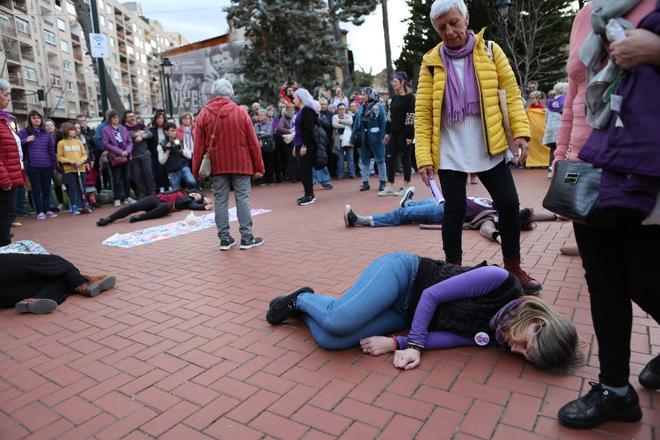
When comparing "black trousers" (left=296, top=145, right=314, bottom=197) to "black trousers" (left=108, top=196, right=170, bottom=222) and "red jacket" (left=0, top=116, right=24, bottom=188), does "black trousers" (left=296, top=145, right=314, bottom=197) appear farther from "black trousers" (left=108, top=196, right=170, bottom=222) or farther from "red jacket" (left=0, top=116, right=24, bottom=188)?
"red jacket" (left=0, top=116, right=24, bottom=188)

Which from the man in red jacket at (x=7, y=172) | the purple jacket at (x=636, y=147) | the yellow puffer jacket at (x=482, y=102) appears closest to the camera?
the purple jacket at (x=636, y=147)

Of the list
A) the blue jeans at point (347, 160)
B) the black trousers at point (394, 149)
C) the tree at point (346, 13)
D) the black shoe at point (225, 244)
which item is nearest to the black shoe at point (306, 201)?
the black trousers at point (394, 149)

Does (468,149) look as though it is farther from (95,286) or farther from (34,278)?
(34,278)

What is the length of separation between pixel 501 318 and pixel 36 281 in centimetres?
364

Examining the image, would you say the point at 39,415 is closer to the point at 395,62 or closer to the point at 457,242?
the point at 457,242

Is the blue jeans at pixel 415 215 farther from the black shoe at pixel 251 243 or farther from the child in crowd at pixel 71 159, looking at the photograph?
the child in crowd at pixel 71 159

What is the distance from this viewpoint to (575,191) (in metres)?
1.80

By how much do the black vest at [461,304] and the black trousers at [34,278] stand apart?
2979mm

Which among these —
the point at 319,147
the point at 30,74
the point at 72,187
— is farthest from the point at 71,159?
the point at 30,74

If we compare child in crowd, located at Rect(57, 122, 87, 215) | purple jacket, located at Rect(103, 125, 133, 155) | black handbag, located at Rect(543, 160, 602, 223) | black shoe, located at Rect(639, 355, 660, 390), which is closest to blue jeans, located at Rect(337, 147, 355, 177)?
purple jacket, located at Rect(103, 125, 133, 155)

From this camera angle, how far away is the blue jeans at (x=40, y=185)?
9.39 m

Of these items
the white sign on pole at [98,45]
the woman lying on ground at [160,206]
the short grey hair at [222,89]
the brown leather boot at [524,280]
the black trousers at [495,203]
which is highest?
the white sign on pole at [98,45]

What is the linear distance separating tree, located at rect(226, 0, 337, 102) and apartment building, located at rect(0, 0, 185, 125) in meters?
16.9

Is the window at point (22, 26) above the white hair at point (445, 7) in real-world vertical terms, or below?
above
